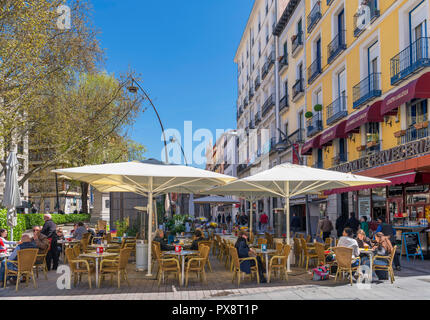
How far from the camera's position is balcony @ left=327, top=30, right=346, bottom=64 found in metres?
22.2

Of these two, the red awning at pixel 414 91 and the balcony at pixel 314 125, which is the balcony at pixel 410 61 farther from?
the balcony at pixel 314 125

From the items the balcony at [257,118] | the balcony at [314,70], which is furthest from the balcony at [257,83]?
the balcony at [314,70]

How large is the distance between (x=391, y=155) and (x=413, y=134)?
50.1 inches

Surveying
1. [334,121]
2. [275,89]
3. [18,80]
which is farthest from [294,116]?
[18,80]

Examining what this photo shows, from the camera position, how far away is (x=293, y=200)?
31.5m

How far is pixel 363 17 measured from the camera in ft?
65.2

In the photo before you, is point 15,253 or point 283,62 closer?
point 15,253

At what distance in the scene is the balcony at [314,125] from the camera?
82.5ft

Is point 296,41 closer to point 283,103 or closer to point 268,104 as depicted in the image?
point 283,103

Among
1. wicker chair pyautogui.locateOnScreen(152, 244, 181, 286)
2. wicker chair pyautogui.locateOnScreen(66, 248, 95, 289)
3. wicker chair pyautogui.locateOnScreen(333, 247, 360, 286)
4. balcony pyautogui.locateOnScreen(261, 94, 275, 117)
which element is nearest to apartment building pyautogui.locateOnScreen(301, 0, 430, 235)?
wicker chair pyautogui.locateOnScreen(333, 247, 360, 286)

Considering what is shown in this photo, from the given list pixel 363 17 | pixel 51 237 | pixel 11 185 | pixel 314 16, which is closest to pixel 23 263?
pixel 51 237

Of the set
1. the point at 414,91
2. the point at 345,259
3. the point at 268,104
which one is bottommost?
the point at 345,259
